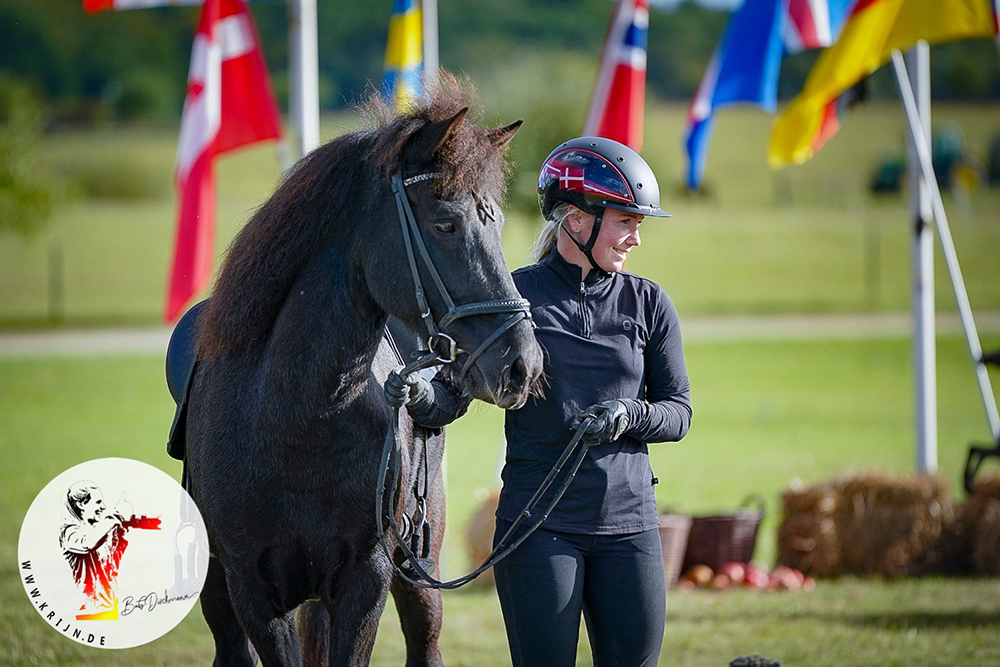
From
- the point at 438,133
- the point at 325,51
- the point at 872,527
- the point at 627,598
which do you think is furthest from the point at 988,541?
the point at 325,51

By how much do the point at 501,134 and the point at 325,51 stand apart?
239ft

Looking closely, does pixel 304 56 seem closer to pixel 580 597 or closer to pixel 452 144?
pixel 452 144

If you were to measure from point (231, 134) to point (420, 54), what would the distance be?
4.62 feet

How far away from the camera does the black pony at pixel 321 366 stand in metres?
2.96

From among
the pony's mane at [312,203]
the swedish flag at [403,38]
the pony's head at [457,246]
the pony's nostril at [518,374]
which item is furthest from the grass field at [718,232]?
the pony's nostril at [518,374]

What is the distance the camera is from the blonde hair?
130 inches

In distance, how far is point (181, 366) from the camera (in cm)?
384

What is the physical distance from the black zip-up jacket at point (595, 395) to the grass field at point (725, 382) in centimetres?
35

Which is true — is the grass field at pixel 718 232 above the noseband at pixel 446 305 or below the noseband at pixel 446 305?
above

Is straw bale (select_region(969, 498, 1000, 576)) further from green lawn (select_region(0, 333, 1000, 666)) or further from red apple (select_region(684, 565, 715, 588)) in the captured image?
red apple (select_region(684, 565, 715, 588))

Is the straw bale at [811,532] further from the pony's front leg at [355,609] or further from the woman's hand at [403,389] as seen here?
the woman's hand at [403,389]

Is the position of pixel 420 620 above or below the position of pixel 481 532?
above

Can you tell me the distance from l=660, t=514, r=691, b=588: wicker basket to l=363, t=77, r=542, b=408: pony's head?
14.1 feet

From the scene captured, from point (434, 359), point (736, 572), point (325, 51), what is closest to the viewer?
point (434, 359)
